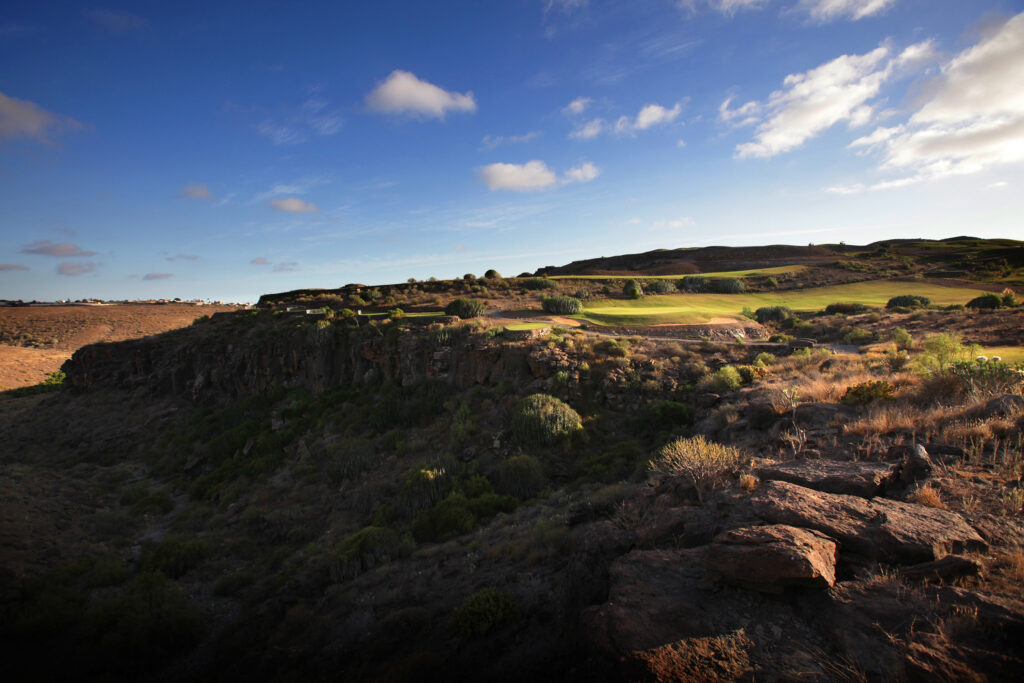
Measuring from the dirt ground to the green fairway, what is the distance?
4824 cm

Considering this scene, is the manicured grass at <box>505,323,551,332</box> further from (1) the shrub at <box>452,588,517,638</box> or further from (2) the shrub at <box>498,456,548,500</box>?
(1) the shrub at <box>452,588,517,638</box>

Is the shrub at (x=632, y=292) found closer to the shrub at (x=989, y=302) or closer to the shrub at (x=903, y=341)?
the shrub at (x=903, y=341)

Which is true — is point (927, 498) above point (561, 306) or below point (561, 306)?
below

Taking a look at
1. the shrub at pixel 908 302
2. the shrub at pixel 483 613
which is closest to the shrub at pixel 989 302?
the shrub at pixel 908 302

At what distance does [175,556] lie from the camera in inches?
376

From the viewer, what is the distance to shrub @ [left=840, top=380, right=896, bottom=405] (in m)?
7.74

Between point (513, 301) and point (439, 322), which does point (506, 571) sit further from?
point (513, 301)

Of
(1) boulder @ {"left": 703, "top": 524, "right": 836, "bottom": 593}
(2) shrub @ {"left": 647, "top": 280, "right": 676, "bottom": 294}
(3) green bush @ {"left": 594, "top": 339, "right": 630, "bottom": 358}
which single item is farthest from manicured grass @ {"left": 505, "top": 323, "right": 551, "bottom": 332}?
(2) shrub @ {"left": 647, "top": 280, "right": 676, "bottom": 294}

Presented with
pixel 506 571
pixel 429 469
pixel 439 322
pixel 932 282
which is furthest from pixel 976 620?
pixel 932 282

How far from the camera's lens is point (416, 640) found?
5145 mm

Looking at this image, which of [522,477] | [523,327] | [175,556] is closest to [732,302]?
[523,327]

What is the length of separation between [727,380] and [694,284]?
77.4 ft

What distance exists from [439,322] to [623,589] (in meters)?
15.6

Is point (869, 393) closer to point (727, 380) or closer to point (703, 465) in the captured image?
point (727, 380)
